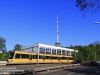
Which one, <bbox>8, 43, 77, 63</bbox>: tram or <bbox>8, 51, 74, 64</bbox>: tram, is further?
<bbox>8, 43, 77, 63</bbox>: tram

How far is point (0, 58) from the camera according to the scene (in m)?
81.6

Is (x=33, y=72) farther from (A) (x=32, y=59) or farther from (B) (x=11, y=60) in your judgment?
(A) (x=32, y=59)

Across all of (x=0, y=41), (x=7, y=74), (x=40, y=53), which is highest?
(x=0, y=41)

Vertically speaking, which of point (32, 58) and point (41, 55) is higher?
point (41, 55)

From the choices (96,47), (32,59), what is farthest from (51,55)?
(96,47)

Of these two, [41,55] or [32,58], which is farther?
[41,55]

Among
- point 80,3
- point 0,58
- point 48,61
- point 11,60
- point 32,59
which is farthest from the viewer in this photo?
point 0,58

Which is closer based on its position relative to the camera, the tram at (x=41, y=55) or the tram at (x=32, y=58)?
the tram at (x=32, y=58)

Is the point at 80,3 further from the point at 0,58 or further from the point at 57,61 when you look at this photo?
the point at 0,58

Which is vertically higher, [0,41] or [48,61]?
[0,41]

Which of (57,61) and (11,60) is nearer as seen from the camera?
(11,60)

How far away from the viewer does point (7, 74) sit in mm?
25000

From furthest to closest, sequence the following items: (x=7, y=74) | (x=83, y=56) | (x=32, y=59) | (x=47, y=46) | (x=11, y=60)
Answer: (x=83, y=56) < (x=47, y=46) < (x=32, y=59) < (x=11, y=60) < (x=7, y=74)

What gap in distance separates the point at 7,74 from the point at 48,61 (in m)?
42.2
